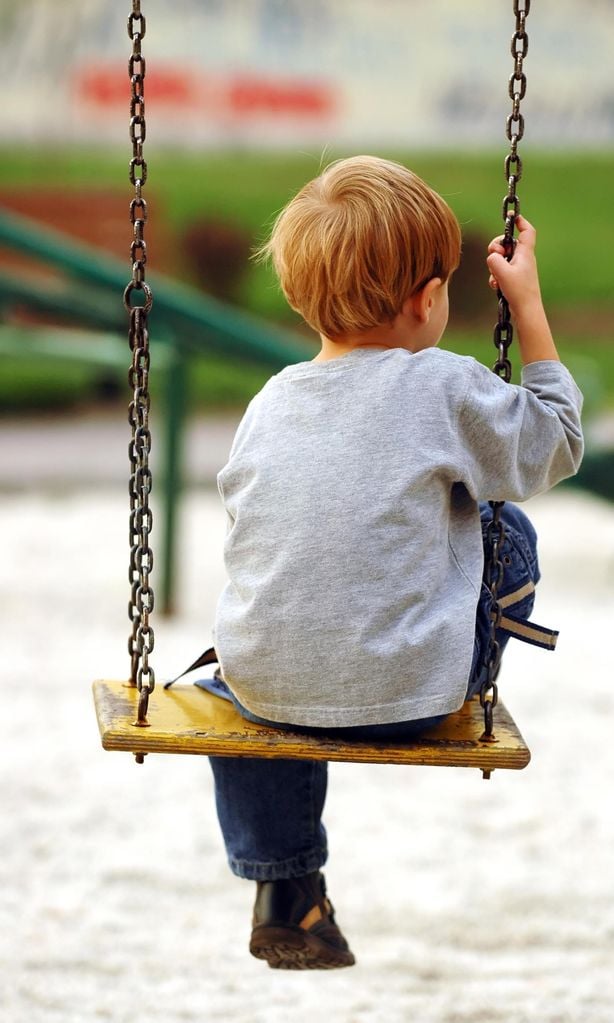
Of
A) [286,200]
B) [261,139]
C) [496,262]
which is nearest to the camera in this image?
[496,262]

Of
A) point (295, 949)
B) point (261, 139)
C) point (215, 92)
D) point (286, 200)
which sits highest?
point (295, 949)

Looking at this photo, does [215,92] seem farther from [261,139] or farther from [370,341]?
[370,341]

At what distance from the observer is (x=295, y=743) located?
1727 mm

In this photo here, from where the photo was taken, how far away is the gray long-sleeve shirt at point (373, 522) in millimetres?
1706

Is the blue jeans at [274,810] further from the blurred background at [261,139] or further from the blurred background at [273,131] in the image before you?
the blurred background at [273,131]

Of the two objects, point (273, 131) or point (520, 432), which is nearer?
point (520, 432)

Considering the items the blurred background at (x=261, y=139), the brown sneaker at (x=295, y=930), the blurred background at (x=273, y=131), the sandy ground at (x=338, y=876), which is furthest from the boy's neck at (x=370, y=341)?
the blurred background at (x=273, y=131)

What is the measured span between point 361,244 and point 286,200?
9156 mm

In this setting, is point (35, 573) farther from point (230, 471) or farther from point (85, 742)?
point (230, 471)

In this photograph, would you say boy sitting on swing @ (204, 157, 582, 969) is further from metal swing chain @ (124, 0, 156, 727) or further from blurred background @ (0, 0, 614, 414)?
blurred background @ (0, 0, 614, 414)

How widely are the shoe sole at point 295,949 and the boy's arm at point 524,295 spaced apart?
86 centimetres

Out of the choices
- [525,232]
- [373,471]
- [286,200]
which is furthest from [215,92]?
[373,471]

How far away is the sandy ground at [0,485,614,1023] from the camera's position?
258 cm

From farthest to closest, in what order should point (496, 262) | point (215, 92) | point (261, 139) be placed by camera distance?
point (261, 139) → point (215, 92) → point (496, 262)
